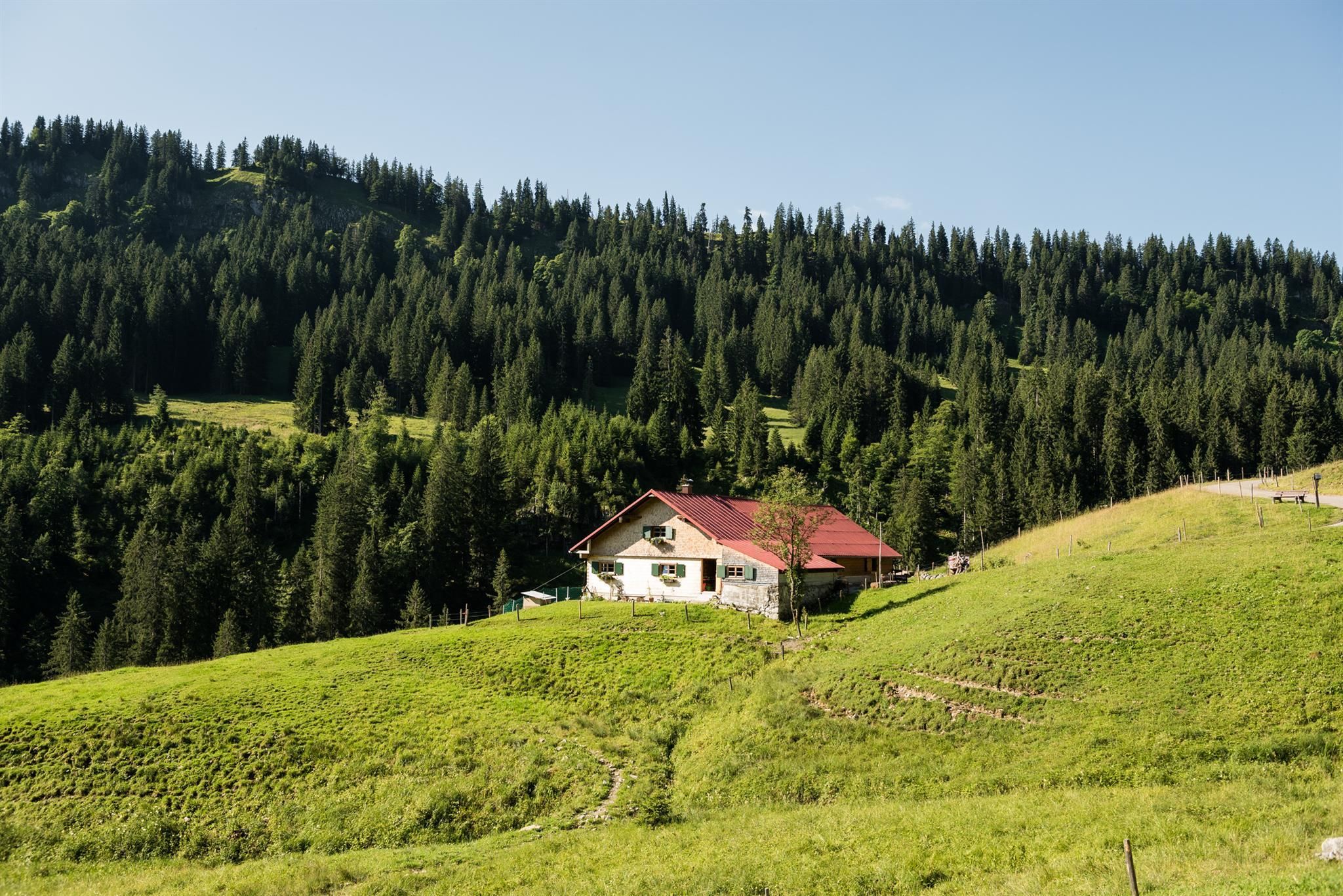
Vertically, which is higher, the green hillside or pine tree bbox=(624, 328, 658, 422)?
pine tree bbox=(624, 328, 658, 422)

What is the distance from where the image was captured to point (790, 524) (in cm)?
4916

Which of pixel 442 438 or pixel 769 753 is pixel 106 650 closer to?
pixel 442 438

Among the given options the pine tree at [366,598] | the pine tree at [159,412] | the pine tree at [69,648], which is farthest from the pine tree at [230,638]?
the pine tree at [159,412]

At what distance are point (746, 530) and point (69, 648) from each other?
57821 mm

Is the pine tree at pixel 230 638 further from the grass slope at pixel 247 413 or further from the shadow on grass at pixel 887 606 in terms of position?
the grass slope at pixel 247 413

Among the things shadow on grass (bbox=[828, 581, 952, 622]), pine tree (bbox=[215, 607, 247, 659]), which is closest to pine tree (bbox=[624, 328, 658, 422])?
pine tree (bbox=[215, 607, 247, 659])

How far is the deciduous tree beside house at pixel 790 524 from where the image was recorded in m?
48.8

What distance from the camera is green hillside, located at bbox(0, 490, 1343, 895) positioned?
20828 mm

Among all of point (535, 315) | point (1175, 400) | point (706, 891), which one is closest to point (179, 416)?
point (535, 315)

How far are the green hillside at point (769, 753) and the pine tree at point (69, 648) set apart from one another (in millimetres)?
30123

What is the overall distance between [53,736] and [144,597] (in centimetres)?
4245

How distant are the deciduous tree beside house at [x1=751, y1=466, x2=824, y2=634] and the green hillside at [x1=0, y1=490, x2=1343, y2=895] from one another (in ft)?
12.0

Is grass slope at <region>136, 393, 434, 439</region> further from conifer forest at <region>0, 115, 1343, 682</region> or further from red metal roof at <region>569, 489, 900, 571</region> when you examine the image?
red metal roof at <region>569, 489, 900, 571</region>

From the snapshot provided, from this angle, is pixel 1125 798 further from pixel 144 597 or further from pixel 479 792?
pixel 144 597
